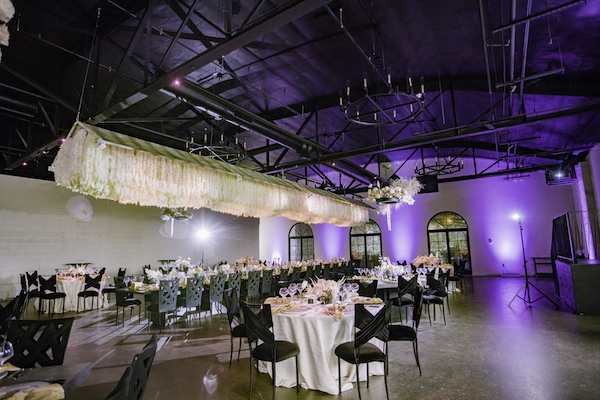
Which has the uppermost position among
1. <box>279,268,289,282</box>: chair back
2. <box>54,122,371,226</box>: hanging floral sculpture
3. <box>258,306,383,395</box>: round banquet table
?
<box>54,122,371,226</box>: hanging floral sculpture

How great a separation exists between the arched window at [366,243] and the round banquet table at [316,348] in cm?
1413

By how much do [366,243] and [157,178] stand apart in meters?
14.8

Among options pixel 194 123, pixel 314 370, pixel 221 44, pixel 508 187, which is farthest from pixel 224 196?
pixel 508 187

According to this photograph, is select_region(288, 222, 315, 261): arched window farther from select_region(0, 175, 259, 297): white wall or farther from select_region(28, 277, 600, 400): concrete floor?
select_region(28, 277, 600, 400): concrete floor

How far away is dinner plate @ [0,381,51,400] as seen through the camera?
66.8 inches

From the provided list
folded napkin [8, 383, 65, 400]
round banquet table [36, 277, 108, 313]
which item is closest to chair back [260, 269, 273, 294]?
round banquet table [36, 277, 108, 313]

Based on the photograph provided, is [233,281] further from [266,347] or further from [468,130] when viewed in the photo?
[468,130]

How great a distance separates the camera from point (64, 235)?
11.0m

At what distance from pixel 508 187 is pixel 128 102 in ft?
53.6

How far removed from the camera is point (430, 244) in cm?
1644

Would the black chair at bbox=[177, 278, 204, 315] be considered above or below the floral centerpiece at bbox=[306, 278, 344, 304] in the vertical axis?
below

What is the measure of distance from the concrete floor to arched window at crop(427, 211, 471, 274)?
8.93m

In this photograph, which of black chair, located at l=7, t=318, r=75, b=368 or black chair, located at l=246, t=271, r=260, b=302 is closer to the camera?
black chair, located at l=7, t=318, r=75, b=368

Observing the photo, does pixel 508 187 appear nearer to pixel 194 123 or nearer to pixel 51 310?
pixel 194 123
